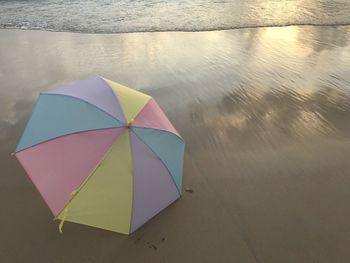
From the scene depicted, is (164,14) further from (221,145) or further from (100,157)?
(100,157)

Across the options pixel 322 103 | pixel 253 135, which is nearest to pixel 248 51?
pixel 322 103

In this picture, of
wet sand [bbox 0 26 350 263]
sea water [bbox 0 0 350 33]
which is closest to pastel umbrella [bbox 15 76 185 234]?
wet sand [bbox 0 26 350 263]

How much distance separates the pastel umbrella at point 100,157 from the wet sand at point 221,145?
1.37ft

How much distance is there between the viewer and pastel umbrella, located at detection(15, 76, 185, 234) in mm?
2840

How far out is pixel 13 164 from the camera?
3.96 m

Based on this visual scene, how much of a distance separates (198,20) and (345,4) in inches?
174

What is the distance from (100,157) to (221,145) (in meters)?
1.85

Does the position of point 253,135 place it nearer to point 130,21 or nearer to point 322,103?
point 322,103

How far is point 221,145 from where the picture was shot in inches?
170

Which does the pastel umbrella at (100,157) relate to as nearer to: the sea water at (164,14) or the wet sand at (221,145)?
the wet sand at (221,145)

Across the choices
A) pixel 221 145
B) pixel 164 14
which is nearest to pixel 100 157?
pixel 221 145

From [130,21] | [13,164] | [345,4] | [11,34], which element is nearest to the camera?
[13,164]

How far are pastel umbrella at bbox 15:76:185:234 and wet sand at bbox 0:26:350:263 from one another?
418 millimetres

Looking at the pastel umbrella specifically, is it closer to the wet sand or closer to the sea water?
the wet sand
